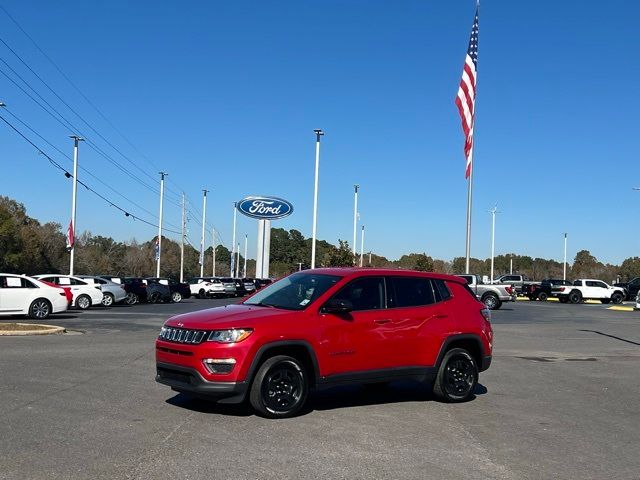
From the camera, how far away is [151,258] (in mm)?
96125

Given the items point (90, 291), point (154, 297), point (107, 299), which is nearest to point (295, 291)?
point (90, 291)

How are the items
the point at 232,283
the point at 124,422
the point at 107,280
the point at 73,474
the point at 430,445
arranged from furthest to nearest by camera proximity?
the point at 232,283 < the point at 107,280 < the point at 124,422 < the point at 430,445 < the point at 73,474

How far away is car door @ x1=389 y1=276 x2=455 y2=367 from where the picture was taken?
361 inches

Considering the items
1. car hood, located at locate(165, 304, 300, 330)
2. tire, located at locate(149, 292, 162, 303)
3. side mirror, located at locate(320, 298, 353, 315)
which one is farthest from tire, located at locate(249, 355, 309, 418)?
tire, located at locate(149, 292, 162, 303)

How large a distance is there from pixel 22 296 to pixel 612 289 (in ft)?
135

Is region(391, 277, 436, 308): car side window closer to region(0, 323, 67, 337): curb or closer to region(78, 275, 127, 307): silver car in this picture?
region(0, 323, 67, 337): curb

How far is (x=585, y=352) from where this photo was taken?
17328 millimetres

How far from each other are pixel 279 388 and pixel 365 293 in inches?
67.9

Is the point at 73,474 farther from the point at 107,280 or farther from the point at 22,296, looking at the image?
the point at 107,280

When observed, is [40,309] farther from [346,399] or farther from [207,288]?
[207,288]

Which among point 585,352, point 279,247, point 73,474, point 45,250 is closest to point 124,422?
point 73,474

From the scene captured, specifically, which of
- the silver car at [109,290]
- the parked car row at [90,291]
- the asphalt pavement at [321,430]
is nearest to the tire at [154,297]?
the parked car row at [90,291]

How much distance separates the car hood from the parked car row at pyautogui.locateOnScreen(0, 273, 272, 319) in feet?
54.4

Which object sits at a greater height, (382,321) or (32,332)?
(382,321)
